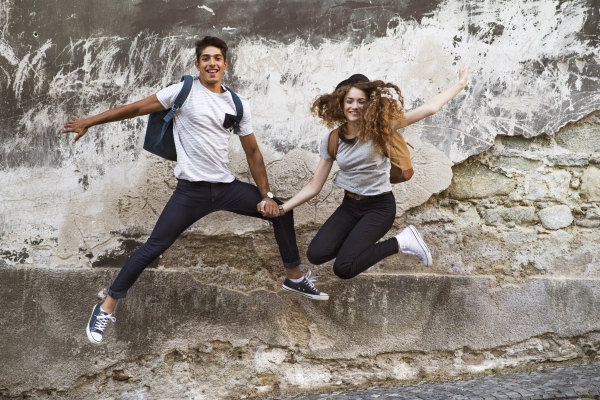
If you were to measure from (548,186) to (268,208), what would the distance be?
2313mm

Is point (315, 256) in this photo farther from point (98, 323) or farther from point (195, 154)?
Answer: point (98, 323)

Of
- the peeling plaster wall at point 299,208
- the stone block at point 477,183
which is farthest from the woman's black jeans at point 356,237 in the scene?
the stone block at point 477,183

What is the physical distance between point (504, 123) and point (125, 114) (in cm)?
286

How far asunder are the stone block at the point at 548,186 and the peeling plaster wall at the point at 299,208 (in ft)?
0.04

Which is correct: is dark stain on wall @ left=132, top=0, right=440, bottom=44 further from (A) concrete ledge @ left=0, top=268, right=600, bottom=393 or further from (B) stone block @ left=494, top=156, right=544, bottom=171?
(A) concrete ledge @ left=0, top=268, right=600, bottom=393

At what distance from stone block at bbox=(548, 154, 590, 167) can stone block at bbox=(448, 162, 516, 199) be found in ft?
1.19

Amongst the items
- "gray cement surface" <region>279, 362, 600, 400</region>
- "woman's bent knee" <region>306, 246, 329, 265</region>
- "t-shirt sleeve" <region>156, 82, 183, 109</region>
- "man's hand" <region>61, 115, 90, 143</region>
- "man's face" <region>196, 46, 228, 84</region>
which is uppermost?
"man's face" <region>196, 46, 228, 84</region>

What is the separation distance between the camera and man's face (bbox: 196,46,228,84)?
11.7 feet

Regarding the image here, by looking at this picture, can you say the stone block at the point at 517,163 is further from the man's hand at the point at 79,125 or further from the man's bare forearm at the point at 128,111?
the man's hand at the point at 79,125

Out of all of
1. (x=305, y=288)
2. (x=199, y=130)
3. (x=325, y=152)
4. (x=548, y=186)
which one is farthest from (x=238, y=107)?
(x=548, y=186)

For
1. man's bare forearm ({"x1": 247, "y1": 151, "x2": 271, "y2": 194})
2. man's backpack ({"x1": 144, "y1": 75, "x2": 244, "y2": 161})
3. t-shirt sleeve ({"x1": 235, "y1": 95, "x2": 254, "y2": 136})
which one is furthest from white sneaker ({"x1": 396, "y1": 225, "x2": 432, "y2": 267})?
man's backpack ({"x1": 144, "y1": 75, "x2": 244, "y2": 161})

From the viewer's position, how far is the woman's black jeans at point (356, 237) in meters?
3.62

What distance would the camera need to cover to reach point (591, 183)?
433 centimetres

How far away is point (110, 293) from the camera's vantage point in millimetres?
3701
